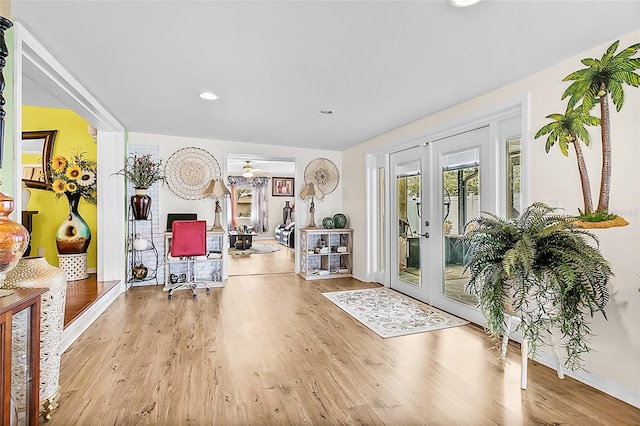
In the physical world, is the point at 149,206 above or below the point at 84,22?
below

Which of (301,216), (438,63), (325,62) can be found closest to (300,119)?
(325,62)

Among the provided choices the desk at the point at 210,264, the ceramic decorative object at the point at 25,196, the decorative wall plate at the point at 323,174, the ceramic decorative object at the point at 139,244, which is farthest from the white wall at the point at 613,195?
the ceramic decorative object at the point at 25,196

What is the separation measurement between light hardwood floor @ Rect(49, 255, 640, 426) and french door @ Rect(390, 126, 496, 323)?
704 mm

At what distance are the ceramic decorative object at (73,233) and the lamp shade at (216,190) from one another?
1638 millimetres

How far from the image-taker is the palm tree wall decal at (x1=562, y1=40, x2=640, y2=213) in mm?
1967

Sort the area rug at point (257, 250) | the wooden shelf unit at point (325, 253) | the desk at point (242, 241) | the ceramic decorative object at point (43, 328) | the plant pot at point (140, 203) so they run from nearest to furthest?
the ceramic decorative object at point (43, 328) → the plant pot at point (140, 203) → the wooden shelf unit at point (325, 253) → the area rug at point (257, 250) → the desk at point (242, 241)

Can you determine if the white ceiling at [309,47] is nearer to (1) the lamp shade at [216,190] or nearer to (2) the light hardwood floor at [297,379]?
(1) the lamp shade at [216,190]

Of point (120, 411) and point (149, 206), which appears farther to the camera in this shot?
point (149, 206)

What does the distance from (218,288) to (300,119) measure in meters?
2.67

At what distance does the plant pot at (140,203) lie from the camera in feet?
14.2

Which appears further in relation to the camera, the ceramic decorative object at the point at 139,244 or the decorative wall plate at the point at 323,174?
the decorative wall plate at the point at 323,174

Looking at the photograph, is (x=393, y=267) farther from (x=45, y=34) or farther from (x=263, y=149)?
(x=45, y=34)

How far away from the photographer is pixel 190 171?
4969mm

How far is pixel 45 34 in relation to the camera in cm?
201
